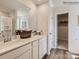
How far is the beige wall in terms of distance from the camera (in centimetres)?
514

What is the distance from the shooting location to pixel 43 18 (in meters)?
5.23

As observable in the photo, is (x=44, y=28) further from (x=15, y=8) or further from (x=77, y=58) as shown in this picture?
(x=15, y=8)

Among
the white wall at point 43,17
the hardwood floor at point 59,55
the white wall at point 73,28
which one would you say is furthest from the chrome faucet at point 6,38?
the white wall at point 73,28

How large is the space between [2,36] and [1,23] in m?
0.30

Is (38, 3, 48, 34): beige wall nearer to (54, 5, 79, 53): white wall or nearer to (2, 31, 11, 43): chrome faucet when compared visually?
(54, 5, 79, 53): white wall

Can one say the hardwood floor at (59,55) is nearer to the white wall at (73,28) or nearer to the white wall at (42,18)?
the white wall at (73,28)

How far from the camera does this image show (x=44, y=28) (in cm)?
518

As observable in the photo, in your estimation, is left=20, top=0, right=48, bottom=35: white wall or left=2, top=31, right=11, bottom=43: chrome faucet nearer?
left=2, top=31, right=11, bottom=43: chrome faucet

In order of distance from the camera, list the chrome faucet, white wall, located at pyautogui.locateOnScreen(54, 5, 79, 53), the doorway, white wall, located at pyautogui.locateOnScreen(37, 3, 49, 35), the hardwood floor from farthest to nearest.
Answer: the doorway → white wall, located at pyautogui.locateOnScreen(54, 5, 79, 53) → white wall, located at pyautogui.locateOnScreen(37, 3, 49, 35) → the hardwood floor → the chrome faucet

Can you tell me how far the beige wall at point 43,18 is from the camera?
203 inches

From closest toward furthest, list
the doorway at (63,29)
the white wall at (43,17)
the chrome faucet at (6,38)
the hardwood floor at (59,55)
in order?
the chrome faucet at (6,38)
the hardwood floor at (59,55)
the white wall at (43,17)
the doorway at (63,29)

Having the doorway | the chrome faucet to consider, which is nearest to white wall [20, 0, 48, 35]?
the chrome faucet

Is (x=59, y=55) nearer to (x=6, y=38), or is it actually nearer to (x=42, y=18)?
(x=42, y=18)

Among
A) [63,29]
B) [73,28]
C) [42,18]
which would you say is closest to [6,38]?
[42,18]
